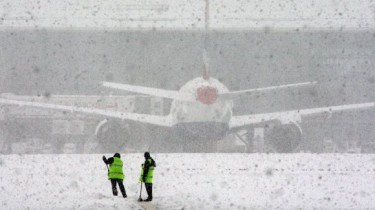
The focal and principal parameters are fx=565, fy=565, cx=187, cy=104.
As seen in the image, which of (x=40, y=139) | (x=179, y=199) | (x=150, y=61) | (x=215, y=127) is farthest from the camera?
(x=150, y=61)

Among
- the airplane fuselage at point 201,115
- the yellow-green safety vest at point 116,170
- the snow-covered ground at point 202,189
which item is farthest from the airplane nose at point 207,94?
the yellow-green safety vest at point 116,170

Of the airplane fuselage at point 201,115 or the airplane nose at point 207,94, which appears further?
the airplane fuselage at point 201,115

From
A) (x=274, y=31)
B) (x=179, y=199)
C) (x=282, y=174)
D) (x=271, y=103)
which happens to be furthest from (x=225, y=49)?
(x=179, y=199)

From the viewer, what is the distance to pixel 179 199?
403 inches

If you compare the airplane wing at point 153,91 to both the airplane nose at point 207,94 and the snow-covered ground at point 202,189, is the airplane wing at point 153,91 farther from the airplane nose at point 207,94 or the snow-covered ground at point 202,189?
the snow-covered ground at point 202,189

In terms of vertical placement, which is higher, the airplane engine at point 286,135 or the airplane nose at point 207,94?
the airplane nose at point 207,94

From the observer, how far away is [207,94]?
2552cm

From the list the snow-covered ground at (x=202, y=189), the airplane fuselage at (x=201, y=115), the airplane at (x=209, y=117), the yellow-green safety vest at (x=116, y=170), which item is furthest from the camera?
the airplane fuselage at (x=201, y=115)

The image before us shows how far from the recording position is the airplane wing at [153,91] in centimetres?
2309

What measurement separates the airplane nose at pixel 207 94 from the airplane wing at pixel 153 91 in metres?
1.11

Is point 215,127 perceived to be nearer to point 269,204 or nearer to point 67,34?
point 269,204

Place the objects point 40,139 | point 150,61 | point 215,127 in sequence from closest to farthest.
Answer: point 215,127 → point 40,139 → point 150,61

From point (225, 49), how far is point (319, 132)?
35.8 meters

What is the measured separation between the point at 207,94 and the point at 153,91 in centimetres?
316
